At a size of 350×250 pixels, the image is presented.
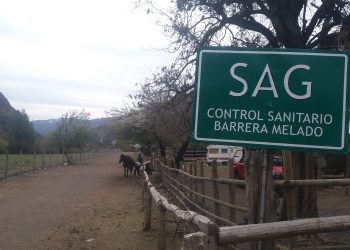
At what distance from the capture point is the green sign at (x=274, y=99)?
3295 millimetres

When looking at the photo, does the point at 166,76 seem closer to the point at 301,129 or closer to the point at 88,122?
the point at 301,129

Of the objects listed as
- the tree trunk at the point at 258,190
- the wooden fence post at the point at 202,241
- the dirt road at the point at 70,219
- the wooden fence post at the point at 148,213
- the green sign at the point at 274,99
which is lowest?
the dirt road at the point at 70,219

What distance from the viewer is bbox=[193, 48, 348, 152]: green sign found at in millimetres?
3295

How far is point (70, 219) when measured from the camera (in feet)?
44.1

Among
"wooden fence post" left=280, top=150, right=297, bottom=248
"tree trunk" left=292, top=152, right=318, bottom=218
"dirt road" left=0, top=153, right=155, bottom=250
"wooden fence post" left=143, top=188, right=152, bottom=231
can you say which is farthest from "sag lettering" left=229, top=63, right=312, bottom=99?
"wooden fence post" left=143, top=188, right=152, bottom=231

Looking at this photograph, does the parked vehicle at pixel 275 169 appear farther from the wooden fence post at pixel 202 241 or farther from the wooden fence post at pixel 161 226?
the wooden fence post at pixel 202 241

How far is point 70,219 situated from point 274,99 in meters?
11.0

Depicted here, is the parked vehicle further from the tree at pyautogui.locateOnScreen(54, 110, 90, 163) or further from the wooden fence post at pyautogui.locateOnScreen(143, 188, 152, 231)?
the tree at pyautogui.locateOnScreen(54, 110, 90, 163)

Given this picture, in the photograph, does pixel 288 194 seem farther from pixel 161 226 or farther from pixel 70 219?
pixel 70 219

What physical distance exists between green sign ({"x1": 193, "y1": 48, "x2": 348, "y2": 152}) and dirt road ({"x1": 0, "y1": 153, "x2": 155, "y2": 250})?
23.0ft

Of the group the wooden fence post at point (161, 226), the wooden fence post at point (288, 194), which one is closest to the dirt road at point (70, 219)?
the wooden fence post at point (161, 226)

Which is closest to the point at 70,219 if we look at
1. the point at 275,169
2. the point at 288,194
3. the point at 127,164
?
the point at 288,194

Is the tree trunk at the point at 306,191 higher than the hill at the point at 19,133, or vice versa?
the hill at the point at 19,133

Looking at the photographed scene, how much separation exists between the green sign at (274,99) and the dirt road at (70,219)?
701 centimetres
